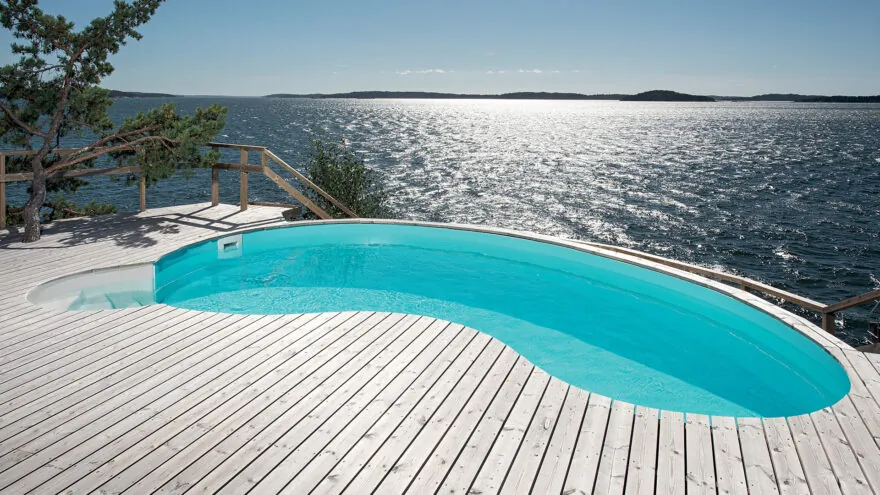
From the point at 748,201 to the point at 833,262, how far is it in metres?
9.75

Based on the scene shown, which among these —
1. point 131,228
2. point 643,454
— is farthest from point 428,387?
point 131,228

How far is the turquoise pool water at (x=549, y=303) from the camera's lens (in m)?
5.50

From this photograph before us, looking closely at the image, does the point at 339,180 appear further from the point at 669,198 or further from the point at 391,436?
the point at 669,198

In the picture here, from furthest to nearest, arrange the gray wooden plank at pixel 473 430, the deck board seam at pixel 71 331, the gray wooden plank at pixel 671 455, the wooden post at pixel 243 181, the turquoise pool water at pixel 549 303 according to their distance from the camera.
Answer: the wooden post at pixel 243 181
the turquoise pool water at pixel 549 303
the deck board seam at pixel 71 331
the gray wooden plank at pixel 473 430
the gray wooden plank at pixel 671 455

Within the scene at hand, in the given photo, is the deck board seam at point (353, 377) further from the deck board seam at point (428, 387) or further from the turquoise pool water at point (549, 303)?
the turquoise pool water at point (549, 303)

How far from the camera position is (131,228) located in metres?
9.08

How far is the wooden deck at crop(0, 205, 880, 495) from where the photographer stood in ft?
9.82

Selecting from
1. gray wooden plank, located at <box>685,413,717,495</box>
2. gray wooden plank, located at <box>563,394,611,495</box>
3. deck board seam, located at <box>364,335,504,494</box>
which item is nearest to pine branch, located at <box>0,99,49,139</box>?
deck board seam, located at <box>364,335,504,494</box>

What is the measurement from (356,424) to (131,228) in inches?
287

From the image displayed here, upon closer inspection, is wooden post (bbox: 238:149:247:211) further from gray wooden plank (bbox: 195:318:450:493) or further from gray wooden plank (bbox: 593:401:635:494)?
gray wooden plank (bbox: 593:401:635:494)

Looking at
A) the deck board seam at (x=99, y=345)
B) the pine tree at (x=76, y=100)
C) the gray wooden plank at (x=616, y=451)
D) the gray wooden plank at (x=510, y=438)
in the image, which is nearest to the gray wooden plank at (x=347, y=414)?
the gray wooden plank at (x=510, y=438)

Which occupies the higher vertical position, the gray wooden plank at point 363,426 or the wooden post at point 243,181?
Answer: the wooden post at point 243,181

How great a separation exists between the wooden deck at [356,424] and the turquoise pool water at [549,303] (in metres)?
0.85

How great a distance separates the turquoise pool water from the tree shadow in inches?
28.8
